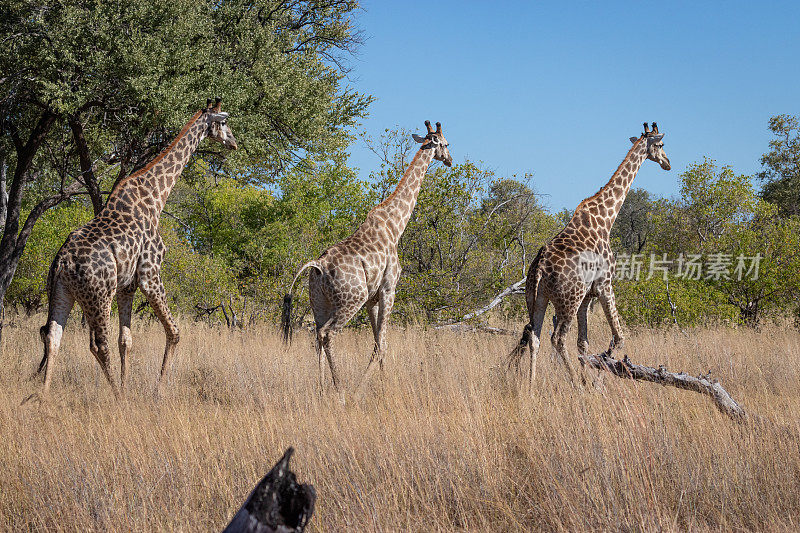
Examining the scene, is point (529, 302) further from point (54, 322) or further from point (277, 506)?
point (277, 506)

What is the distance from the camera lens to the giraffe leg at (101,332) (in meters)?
7.34

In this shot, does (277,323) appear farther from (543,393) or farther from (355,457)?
(355,457)

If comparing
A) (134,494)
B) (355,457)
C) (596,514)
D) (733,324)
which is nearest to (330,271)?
(355,457)

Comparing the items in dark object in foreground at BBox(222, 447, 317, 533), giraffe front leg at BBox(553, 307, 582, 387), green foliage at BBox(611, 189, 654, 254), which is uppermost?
green foliage at BBox(611, 189, 654, 254)

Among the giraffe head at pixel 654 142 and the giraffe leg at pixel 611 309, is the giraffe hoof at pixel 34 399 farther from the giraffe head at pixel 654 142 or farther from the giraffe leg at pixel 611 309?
the giraffe head at pixel 654 142

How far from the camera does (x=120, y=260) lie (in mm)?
7441

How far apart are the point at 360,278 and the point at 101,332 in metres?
2.95

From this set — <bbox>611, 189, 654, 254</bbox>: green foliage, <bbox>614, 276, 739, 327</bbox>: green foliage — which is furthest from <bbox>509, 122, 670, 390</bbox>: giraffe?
<bbox>611, 189, 654, 254</bbox>: green foliage

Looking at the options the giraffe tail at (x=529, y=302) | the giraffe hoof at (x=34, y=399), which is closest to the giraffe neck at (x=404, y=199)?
the giraffe tail at (x=529, y=302)

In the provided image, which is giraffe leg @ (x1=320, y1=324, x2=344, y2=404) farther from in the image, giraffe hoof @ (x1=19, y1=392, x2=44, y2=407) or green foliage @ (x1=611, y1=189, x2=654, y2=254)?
green foliage @ (x1=611, y1=189, x2=654, y2=254)

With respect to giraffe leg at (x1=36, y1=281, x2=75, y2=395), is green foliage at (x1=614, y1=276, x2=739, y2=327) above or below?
above

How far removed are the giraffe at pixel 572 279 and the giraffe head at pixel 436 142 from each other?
6.83 feet

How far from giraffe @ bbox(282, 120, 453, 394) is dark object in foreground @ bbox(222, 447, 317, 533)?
16.2ft

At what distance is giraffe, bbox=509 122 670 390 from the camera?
7.77 metres
